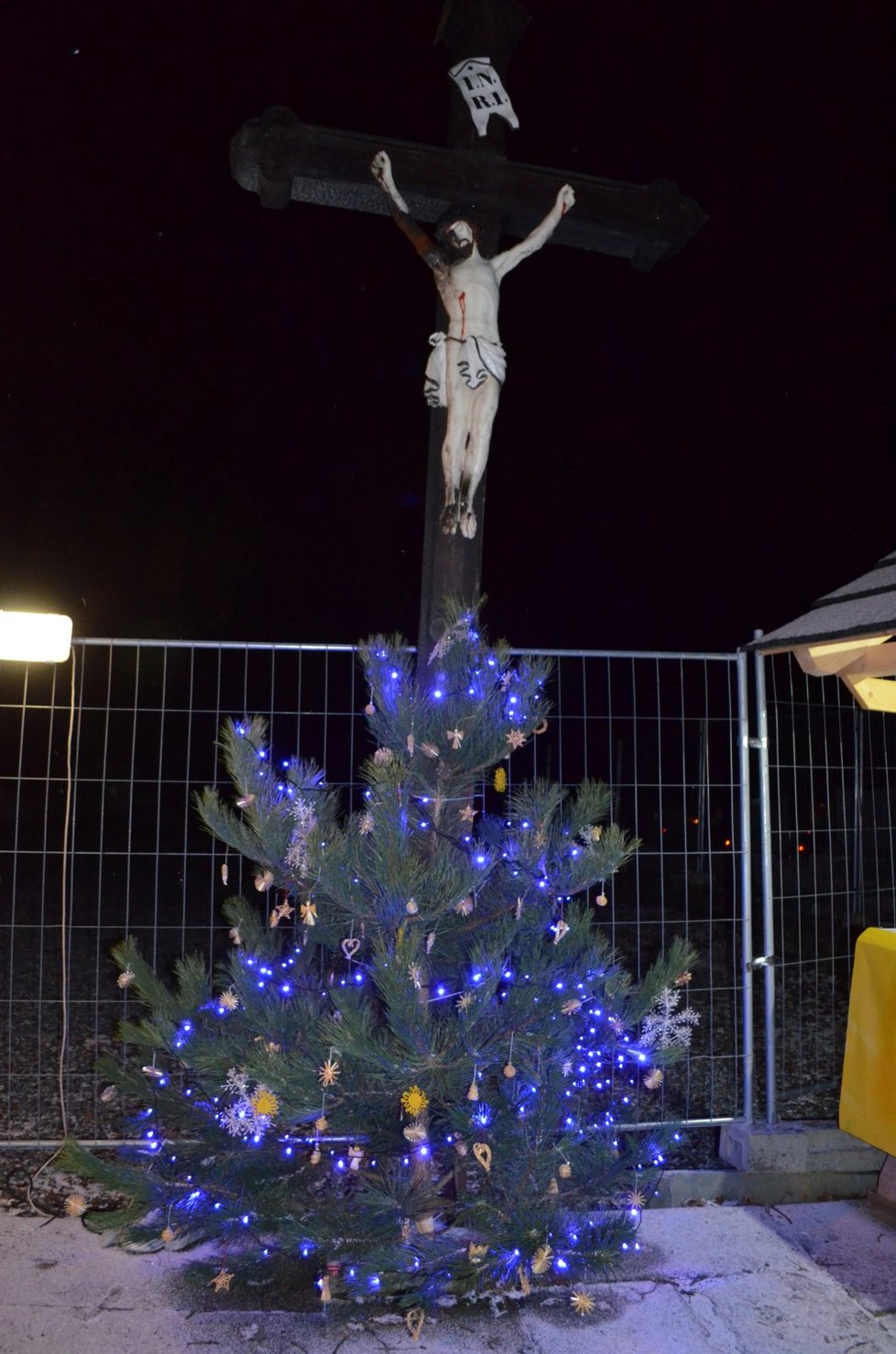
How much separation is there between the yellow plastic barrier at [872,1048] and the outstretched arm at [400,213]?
3.15 m

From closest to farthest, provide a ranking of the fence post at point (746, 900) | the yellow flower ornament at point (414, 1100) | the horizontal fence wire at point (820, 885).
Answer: the yellow flower ornament at point (414, 1100) < the fence post at point (746, 900) < the horizontal fence wire at point (820, 885)

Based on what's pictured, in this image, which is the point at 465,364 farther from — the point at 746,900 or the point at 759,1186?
the point at 759,1186

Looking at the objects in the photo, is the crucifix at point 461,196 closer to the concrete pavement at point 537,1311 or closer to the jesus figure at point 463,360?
the jesus figure at point 463,360

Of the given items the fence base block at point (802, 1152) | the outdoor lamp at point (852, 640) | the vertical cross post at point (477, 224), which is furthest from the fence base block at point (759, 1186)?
the vertical cross post at point (477, 224)

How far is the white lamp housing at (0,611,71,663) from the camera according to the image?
12.5 feet

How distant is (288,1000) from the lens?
10.4 feet

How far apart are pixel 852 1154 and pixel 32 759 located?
477 inches

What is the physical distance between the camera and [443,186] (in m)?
3.76

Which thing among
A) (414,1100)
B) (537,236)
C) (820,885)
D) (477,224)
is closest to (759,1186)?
(414,1100)

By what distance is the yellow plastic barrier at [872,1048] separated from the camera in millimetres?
3639

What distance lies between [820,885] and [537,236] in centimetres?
997

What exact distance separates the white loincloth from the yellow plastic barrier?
2.63 metres

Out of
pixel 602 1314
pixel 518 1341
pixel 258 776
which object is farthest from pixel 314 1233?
pixel 258 776

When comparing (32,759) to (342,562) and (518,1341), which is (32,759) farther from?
(518,1341)
